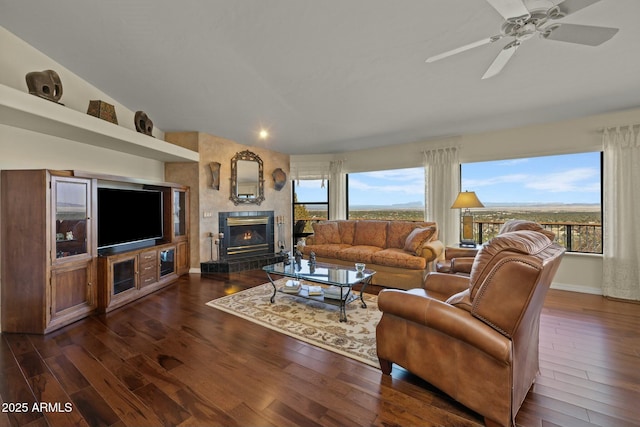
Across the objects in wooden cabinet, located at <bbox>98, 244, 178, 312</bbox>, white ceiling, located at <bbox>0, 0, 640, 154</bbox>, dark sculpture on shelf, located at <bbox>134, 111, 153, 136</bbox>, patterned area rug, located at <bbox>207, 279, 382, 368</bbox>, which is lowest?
patterned area rug, located at <bbox>207, 279, 382, 368</bbox>

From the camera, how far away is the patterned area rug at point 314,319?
2436 millimetres

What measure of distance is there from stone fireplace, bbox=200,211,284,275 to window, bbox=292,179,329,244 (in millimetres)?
771

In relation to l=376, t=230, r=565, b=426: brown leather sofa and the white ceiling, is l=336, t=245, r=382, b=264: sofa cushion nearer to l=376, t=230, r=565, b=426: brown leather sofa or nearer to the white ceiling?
the white ceiling

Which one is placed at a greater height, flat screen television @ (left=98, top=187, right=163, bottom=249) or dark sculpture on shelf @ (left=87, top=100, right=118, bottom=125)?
dark sculpture on shelf @ (left=87, top=100, right=118, bottom=125)

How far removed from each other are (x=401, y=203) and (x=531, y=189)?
7.40 ft

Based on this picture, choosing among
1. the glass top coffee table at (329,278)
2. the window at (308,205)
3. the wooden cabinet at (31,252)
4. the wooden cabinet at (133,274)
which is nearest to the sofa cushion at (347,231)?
the window at (308,205)

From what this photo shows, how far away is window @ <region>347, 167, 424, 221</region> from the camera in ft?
18.6

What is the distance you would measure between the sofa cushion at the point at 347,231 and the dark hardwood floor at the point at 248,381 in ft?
9.38

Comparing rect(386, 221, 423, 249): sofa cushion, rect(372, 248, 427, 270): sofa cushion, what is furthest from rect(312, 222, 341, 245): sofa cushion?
rect(372, 248, 427, 270): sofa cushion

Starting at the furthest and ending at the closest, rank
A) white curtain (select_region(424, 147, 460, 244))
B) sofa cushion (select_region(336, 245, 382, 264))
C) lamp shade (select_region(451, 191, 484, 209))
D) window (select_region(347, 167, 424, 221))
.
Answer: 1. window (select_region(347, 167, 424, 221))
2. white curtain (select_region(424, 147, 460, 244))
3. sofa cushion (select_region(336, 245, 382, 264))
4. lamp shade (select_region(451, 191, 484, 209))

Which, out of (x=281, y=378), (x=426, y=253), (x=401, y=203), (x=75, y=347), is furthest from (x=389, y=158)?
(x=75, y=347)

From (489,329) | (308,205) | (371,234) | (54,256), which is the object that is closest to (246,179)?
(308,205)

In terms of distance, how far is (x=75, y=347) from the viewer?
2404mm

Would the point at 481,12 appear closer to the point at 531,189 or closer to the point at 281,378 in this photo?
the point at 281,378
